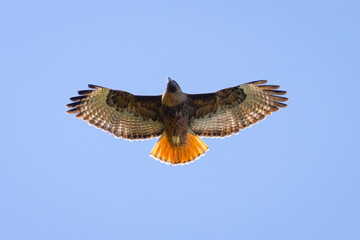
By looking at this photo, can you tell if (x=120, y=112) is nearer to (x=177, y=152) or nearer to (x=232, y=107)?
(x=177, y=152)

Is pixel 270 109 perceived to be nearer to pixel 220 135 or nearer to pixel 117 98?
pixel 220 135

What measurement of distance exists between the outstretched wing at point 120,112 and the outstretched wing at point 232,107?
915 mm

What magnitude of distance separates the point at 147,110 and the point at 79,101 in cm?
157

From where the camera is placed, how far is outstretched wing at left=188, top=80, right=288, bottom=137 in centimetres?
1528

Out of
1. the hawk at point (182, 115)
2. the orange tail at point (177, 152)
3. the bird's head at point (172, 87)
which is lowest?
the orange tail at point (177, 152)

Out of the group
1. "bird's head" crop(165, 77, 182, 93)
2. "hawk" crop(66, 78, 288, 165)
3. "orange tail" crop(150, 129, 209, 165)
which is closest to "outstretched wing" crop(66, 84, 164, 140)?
"hawk" crop(66, 78, 288, 165)

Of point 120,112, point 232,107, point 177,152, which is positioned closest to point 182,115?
point 177,152

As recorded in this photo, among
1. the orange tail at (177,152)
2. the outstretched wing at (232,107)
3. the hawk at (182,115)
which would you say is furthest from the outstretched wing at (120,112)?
the outstretched wing at (232,107)

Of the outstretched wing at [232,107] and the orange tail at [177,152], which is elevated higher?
the outstretched wing at [232,107]

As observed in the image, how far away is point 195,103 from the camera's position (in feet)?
50.3

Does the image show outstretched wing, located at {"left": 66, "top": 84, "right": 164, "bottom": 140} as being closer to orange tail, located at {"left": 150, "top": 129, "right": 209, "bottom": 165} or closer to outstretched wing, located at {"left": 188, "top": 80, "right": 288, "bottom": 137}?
orange tail, located at {"left": 150, "top": 129, "right": 209, "bottom": 165}

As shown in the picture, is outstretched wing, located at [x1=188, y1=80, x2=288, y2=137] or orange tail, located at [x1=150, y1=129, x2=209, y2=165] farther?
orange tail, located at [x1=150, y1=129, x2=209, y2=165]

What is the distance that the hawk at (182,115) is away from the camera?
601 inches

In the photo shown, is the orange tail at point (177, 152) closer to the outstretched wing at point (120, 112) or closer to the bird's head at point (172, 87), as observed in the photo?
the outstretched wing at point (120, 112)
